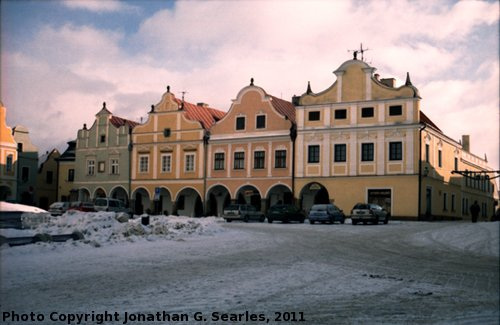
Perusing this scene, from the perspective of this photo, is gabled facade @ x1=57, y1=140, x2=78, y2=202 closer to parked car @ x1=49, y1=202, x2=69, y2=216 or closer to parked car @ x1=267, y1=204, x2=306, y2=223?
parked car @ x1=49, y1=202, x2=69, y2=216

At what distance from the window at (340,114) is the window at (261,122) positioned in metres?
6.81

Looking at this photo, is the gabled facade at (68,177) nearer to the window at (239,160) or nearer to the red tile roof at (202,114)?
the red tile roof at (202,114)

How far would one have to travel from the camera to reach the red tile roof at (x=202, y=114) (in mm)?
58906

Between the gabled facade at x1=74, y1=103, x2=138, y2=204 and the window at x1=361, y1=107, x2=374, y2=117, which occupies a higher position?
the window at x1=361, y1=107, x2=374, y2=117

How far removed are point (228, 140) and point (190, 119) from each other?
4935 millimetres

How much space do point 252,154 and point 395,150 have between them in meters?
12.2

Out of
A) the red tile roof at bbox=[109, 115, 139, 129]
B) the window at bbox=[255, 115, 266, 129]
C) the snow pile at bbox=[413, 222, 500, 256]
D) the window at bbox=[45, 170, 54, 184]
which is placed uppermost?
the red tile roof at bbox=[109, 115, 139, 129]

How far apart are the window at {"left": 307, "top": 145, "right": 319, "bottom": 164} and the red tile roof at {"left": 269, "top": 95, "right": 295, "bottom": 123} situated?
4058 millimetres

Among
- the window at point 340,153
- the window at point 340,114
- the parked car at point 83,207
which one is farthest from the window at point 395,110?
the parked car at point 83,207

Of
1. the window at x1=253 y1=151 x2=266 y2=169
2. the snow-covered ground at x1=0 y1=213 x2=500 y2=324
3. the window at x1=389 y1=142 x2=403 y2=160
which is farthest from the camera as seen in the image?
the window at x1=253 y1=151 x2=266 y2=169

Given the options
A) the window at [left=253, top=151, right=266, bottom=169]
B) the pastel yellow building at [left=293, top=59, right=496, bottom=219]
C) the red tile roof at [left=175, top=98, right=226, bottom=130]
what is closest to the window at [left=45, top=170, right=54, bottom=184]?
the red tile roof at [left=175, top=98, right=226, bottom=130]

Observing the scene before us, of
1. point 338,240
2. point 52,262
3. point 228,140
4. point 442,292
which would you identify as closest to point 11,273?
point 52,262

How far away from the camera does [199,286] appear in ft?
43.9

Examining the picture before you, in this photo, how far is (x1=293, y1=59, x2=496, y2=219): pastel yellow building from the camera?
46906 millimetres
